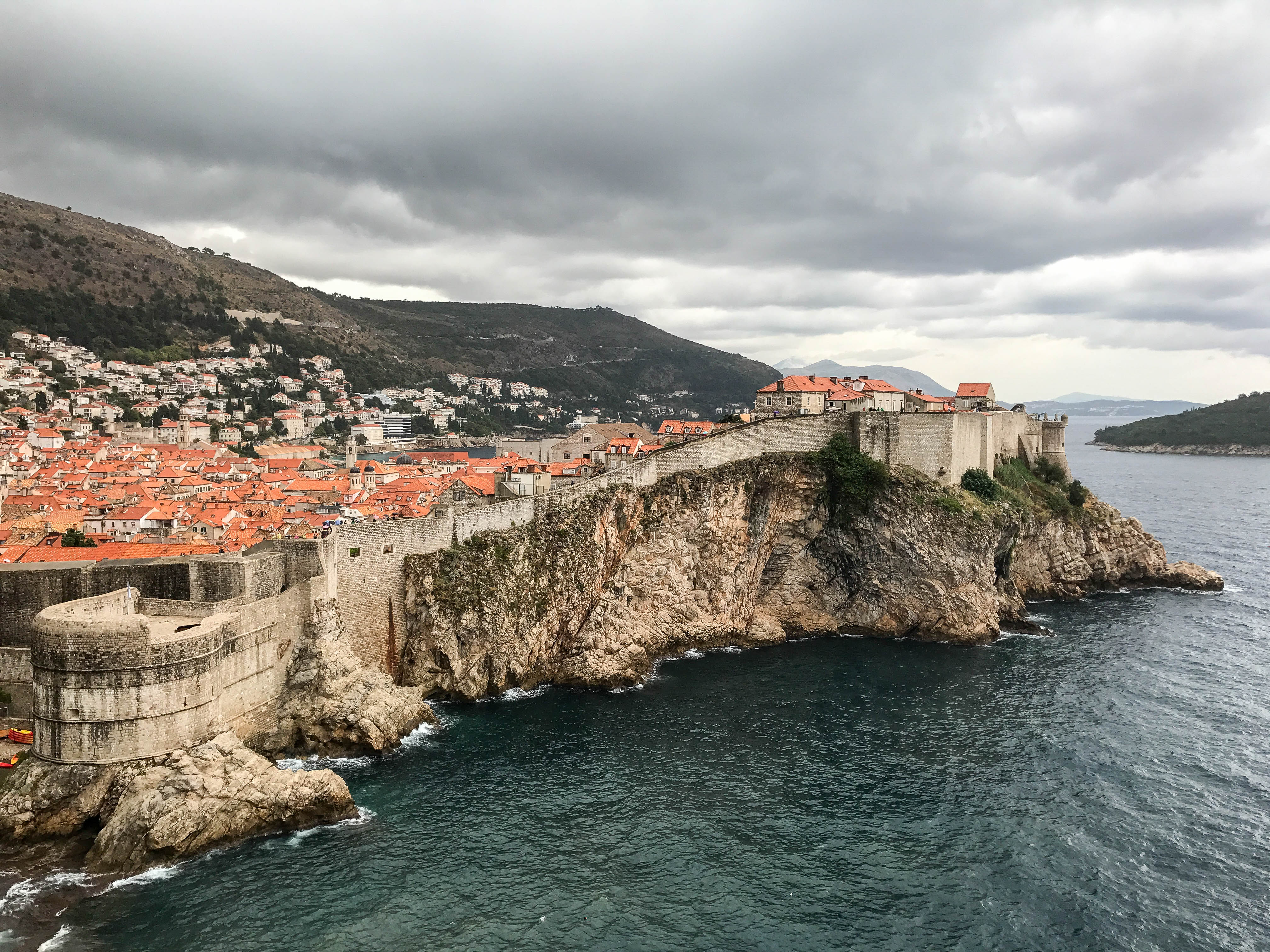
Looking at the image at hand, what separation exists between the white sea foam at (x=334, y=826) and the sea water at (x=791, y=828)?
106mm

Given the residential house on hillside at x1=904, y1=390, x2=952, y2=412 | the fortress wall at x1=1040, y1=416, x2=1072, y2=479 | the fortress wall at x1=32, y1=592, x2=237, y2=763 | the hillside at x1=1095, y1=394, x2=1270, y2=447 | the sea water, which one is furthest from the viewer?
the hillside at x1=1095, y1=394, x2=1270, y2=447

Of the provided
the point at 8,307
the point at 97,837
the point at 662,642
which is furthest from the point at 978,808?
the point at 8,307

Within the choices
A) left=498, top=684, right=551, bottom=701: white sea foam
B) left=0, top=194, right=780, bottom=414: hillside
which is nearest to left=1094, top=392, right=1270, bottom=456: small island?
left=0, top=194, right=780, bottom=414: hillside

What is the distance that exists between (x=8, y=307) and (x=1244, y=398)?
23517 centimetres

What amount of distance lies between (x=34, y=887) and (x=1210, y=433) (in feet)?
664

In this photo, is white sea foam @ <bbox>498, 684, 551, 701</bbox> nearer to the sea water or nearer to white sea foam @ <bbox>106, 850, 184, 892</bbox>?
the sea water

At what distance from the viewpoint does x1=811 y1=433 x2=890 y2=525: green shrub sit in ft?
145

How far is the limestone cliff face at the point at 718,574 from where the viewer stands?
112 feet

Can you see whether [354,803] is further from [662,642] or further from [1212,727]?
[1212,727]

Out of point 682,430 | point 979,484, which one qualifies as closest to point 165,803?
point 979,484

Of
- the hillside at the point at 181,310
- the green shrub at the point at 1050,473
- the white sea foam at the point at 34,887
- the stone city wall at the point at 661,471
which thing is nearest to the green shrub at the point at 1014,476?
the stone city wall at the point at 661,471

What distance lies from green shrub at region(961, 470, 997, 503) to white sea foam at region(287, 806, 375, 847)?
120 feet

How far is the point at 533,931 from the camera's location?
1880 centimetres

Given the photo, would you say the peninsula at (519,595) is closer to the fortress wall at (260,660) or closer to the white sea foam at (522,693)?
the fortress wall at (260,660)
